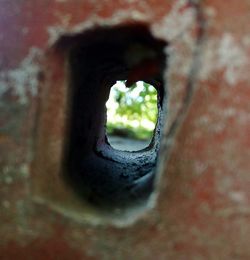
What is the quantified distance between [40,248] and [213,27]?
58cm

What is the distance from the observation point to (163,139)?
974 mm

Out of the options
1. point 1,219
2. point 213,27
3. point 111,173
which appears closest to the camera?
point 213,27

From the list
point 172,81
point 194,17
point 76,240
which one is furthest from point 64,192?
point 194,17

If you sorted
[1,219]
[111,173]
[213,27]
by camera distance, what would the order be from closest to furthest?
[213,27] → [1,219] → [111,173]

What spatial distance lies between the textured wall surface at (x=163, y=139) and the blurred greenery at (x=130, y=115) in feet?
8.94

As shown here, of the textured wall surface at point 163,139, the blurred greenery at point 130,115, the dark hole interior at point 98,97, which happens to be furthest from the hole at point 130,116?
the textured wall surface at point 163,139

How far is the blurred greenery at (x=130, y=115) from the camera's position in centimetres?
395

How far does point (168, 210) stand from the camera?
0.96 metres

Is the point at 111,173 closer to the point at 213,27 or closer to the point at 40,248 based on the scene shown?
the point at 40,248

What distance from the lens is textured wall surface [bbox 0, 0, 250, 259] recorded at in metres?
0.93

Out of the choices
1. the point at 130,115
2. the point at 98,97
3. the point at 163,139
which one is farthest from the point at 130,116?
the point at 163,139

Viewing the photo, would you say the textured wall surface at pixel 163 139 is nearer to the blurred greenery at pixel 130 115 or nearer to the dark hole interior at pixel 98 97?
the dark hole interior at pixel 98 97

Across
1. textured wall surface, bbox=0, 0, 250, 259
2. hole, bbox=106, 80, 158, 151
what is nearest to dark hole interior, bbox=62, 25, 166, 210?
textured wall surface, bbox=0, 0, 250, 259

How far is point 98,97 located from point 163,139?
2.40 feet
